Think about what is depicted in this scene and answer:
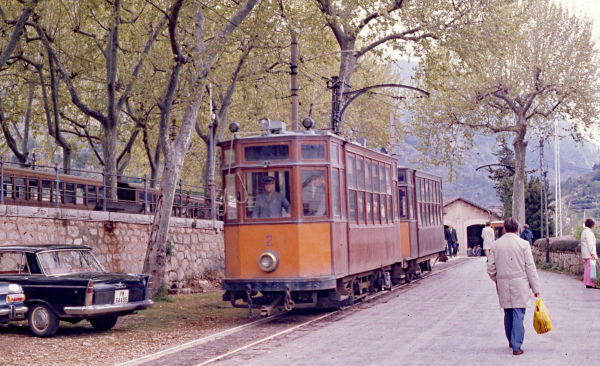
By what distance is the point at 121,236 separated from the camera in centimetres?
2209

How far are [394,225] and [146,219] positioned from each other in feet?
23.9

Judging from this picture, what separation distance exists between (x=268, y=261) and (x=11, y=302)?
446cm

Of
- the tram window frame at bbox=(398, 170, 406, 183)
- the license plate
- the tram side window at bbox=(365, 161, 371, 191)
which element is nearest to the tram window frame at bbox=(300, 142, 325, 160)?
the tram side window at bbox=(365, 161, 371, 191)

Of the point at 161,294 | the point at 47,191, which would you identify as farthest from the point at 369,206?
the point at 47,191

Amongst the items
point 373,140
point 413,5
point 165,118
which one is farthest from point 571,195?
point 165,118

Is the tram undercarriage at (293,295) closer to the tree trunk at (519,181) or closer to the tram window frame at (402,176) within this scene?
the tram window frame at (402,176)

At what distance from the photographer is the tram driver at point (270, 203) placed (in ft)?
49.1

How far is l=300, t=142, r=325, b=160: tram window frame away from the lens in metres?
15.0

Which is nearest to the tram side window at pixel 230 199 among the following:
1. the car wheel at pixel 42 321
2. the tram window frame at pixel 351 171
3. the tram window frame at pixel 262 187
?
the tram window frame at pixel 262 187

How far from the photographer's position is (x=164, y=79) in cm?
3070

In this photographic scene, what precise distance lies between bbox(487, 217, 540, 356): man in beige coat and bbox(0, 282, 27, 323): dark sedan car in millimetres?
7314

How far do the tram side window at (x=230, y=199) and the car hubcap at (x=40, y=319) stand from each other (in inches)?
148

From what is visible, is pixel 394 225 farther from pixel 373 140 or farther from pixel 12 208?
pixel 373 140

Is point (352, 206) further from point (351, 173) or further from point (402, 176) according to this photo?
point (402, 176)
